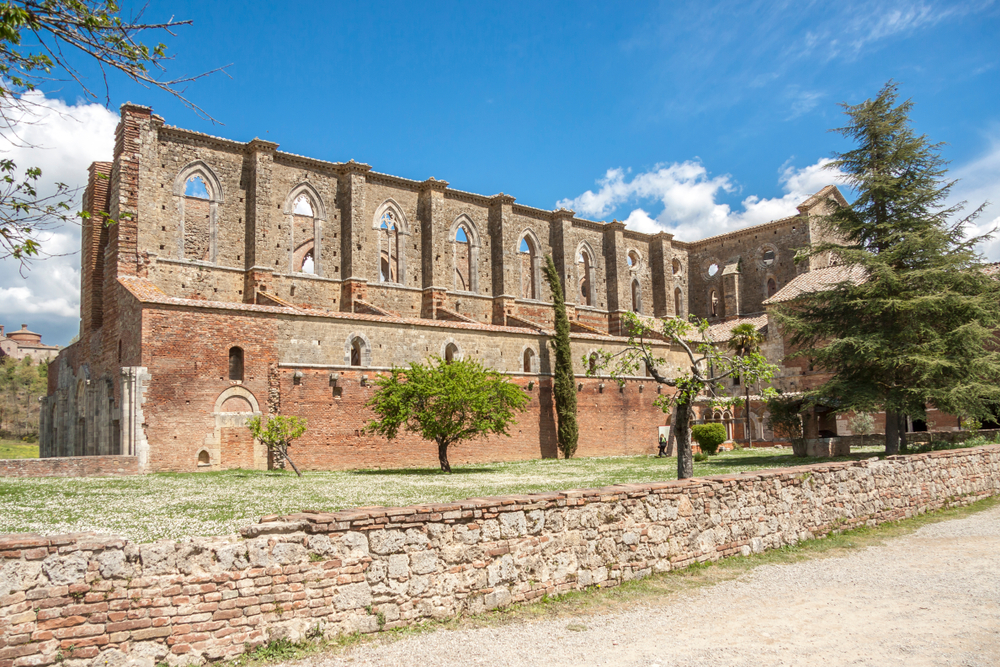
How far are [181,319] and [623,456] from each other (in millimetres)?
18584

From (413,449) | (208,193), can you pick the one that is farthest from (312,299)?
(413,449)

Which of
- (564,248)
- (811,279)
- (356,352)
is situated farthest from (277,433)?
(811,279)

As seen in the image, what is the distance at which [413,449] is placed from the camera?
81.1 ft

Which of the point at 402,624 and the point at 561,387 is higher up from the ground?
the point at 561,387

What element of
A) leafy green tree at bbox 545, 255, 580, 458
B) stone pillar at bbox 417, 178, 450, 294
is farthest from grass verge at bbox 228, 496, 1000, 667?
stone pillar at bbox 417, 178, 450, 294

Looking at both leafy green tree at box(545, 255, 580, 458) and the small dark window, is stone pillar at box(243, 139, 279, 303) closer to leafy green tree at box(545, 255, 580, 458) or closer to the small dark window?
the small dark window

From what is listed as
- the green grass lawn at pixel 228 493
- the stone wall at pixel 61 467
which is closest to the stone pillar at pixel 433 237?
the green grass lawn at pixel 228 493

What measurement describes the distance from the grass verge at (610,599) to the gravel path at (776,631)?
0.47 ft

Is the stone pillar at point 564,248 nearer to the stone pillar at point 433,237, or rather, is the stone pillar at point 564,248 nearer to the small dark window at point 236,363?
the stone pillar at point 433,237

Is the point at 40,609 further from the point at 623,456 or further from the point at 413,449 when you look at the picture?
the point at 623,456

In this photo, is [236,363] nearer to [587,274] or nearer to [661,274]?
[587,274]

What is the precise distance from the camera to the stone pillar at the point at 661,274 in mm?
43469

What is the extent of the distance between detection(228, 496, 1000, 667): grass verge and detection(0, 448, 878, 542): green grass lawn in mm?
2471

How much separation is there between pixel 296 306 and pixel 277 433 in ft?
28.0
